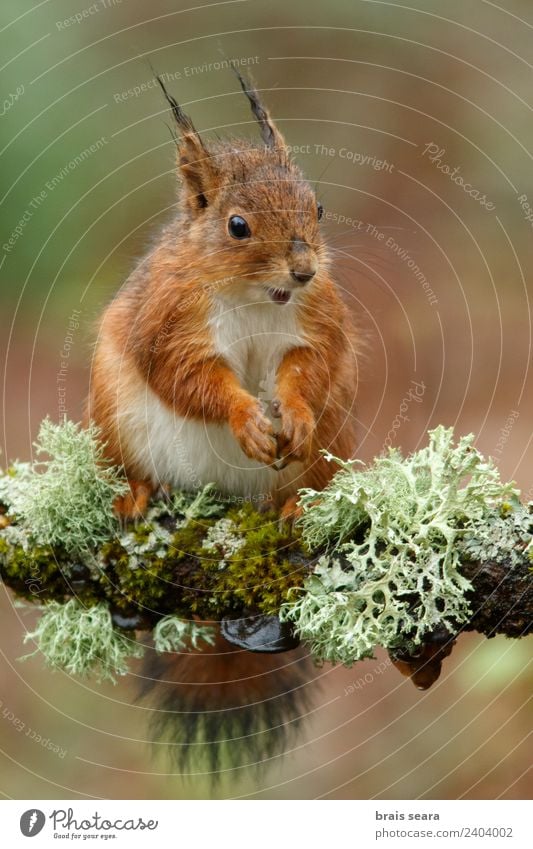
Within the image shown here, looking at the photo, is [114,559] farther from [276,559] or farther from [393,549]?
[393,549]

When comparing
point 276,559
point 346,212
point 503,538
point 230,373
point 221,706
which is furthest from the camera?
point 346,212

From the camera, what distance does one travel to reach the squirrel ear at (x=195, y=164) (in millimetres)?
2225

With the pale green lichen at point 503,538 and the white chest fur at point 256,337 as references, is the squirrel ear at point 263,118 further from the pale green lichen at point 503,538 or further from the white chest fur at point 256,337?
the pale green lichen at point 503,538

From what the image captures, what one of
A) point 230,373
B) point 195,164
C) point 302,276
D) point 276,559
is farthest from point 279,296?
point 276,559

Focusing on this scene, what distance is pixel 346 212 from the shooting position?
272 cm

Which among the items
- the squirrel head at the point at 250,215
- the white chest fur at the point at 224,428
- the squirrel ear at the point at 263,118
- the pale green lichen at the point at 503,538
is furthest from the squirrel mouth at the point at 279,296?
the pale green lichen at the point at 503,538

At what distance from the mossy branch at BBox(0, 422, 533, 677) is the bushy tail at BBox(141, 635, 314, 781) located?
266 mm

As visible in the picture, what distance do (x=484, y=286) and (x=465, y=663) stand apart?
1135mm

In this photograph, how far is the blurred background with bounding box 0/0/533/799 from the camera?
2625 millimetres

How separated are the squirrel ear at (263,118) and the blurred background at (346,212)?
0.21 m

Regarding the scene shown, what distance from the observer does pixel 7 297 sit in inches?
113

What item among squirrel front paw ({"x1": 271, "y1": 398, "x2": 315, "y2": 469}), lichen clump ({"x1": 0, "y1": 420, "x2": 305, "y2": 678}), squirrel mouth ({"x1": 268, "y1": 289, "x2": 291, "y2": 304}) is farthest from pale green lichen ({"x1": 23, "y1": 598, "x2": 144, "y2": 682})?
squirrel mouth ({"x1": 268, "y1": 289, "x2": 291, "y2": 304})

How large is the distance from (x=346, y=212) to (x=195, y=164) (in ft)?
2.04
